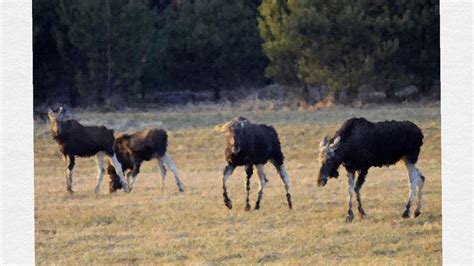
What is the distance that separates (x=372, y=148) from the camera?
1348cm

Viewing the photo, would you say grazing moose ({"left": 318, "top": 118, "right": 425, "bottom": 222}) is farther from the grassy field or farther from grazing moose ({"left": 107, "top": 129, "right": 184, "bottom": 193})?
grazing moose ({"left": 107, "top": 129, "right": 184, "bottom": 193})

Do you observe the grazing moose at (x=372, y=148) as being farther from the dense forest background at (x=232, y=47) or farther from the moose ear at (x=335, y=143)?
the dense forest background at (x=232, y=47)

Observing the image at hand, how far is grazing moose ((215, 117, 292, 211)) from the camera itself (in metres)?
14.0

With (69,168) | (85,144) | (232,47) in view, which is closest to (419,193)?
(232,47)

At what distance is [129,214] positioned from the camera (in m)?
13.8

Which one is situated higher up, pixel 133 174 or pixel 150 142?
pixel 150 142

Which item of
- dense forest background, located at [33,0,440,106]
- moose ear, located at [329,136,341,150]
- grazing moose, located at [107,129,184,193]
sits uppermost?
dense forest background, located at [33,0,440,106]

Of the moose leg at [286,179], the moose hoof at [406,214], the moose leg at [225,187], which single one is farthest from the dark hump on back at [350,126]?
the moose leg at [225,187]

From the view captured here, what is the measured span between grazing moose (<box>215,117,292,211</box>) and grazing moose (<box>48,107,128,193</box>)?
2038mm

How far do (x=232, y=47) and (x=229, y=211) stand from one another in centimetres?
196

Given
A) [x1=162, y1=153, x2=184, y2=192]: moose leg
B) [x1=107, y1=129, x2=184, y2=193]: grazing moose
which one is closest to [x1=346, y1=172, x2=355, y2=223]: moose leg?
[x1=162, y1=153, x2=184, y2=192]: moose leg

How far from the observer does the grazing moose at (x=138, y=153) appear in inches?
636

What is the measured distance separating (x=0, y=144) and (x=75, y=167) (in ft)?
16.0

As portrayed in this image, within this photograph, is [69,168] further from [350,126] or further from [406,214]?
[406,214]
